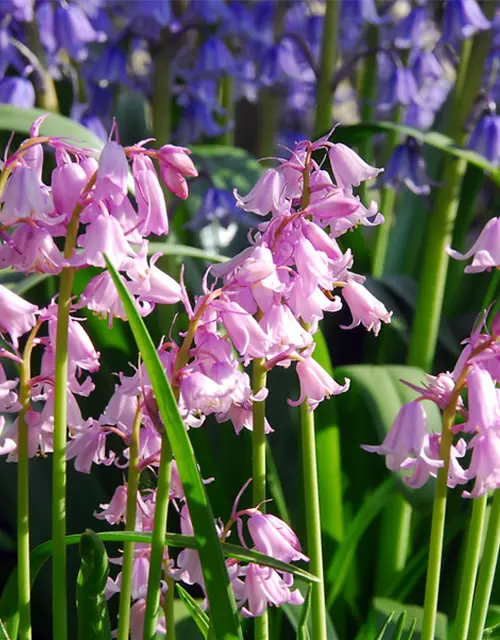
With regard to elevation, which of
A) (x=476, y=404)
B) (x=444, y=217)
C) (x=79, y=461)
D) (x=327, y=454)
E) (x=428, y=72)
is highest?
(x=428, y=72)

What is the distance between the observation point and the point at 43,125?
1.98m

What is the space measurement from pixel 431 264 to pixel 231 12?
4.87 feet

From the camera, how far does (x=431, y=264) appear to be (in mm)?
2564

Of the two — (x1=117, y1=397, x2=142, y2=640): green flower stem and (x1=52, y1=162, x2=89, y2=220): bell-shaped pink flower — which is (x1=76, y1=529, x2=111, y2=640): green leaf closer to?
(x1=117, y1=397, x2=142, y2=640): green flower stem

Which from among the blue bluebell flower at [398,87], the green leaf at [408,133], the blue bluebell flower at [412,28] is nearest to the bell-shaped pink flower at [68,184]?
the green leaf at [408,133]

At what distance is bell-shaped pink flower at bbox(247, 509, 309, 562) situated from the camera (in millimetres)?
1019

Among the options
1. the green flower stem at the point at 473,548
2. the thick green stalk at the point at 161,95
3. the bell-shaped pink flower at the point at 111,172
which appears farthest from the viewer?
the thick green stalk at the point at 161,95

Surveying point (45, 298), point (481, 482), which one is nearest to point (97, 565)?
point (481, 482)

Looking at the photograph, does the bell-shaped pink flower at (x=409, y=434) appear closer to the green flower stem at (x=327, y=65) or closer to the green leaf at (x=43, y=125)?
the green leaf at (x=43, y=125)

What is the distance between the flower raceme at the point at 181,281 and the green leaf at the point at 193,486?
0.03 metres

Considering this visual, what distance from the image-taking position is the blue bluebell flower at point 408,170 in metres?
2.71

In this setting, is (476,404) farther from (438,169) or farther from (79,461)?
(438,169)

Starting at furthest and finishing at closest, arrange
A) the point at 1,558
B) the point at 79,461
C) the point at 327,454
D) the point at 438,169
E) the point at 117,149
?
the point at 438,169 < the point at 1,558 < the point at 327,454 < the point at 79,461 < the point at 117,149

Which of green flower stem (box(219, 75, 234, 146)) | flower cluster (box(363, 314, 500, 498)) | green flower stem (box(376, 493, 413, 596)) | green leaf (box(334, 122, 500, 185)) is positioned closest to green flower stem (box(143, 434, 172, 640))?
flower cluster (box(363, 314, 500, 498))
